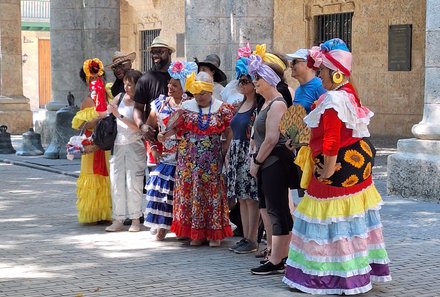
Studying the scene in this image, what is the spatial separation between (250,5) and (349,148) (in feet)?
22.4

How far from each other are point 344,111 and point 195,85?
2216 mm

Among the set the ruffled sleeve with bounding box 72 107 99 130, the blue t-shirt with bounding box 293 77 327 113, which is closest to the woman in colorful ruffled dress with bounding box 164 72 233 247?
the blue t-shirt with bounding box 293 77 327 113

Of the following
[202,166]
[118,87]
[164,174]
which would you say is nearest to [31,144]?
[118,87]

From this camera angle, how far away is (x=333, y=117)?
662 centimetres

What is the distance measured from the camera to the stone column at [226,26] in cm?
1335

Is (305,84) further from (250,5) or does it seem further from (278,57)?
(250,5)

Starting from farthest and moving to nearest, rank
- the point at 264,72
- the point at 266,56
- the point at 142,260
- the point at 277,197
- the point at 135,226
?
the point at 135,226 < the point at 142,260 < the point at 266,56 < the point at 264,72 < the point at 277,197

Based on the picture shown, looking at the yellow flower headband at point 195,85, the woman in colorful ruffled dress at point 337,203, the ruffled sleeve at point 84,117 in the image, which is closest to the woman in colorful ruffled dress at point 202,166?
the yellow flower headband at point 195,85

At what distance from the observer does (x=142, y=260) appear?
319 inches

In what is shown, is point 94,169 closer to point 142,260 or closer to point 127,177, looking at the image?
point 127,177

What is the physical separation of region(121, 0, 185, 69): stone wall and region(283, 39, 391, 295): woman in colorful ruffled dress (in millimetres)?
20950

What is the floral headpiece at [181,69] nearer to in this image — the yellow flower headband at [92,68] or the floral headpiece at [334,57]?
the yellow flower headband at [92,68]

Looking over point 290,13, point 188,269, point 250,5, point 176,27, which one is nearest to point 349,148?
point 188,269

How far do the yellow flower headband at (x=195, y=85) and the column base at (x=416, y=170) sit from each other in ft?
12.7
